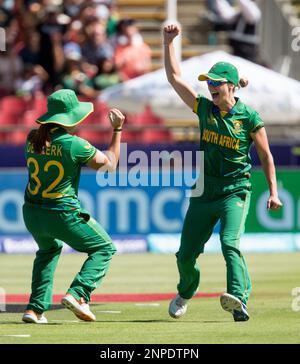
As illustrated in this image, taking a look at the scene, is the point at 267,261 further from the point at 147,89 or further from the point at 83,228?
the point at 83,228

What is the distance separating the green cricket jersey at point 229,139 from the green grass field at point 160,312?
1.37 metres

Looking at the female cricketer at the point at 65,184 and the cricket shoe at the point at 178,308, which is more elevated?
the female cricketer at the point at 65,184

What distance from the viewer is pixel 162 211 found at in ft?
64.9

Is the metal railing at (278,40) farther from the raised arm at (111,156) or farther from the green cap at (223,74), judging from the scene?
the raised arm at (111,156)

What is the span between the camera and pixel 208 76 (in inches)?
431

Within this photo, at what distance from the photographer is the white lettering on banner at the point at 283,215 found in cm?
2005

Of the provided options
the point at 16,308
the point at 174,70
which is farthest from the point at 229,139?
the point at 16,308

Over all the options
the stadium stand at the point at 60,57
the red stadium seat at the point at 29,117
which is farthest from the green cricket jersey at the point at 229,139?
the red stadium seat at the point at 29,117

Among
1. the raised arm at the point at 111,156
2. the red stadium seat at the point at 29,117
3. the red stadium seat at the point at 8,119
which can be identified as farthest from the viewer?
the red stadium seat at the point at 8,119

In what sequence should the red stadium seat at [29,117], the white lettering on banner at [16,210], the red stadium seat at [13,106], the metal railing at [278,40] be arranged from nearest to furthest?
the white lettering on banner at [16,210] < the red stadium seat at [29,117] < the red stadium seat at [13,106] < the metal railing at [278,40]
